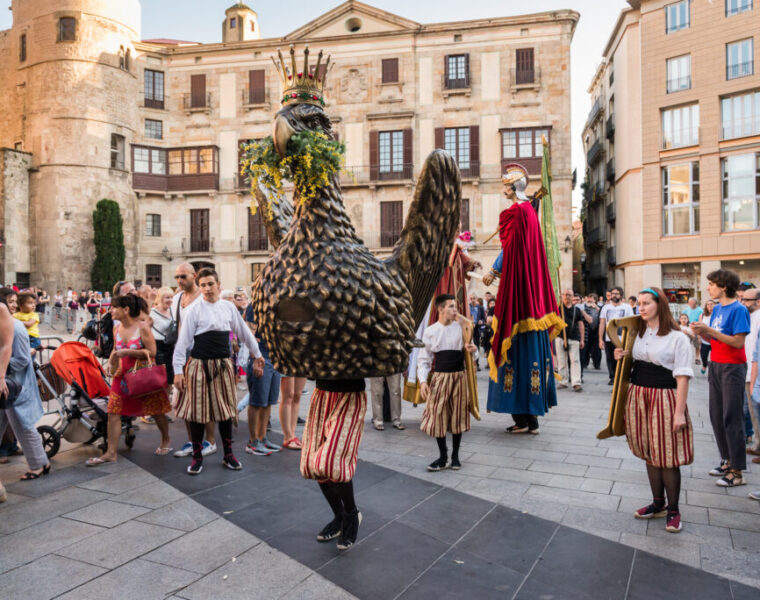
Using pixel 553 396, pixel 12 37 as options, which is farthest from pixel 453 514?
pixel 12 37

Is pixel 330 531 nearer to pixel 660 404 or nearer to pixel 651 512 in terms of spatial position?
pixel 651 512

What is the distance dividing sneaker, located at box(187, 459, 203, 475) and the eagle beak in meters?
3.34

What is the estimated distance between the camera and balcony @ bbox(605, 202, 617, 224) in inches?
1177

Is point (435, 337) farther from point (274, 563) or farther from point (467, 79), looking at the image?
point (467, 79)

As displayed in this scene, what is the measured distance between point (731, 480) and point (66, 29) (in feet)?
108

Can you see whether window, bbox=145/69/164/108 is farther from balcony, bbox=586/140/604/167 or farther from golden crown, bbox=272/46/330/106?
golden crown, bbox=272/46/330/106

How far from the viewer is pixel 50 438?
5680mm

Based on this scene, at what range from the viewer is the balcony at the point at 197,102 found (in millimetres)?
29266

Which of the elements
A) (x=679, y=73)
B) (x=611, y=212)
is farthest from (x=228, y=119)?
(x=679, y=73)

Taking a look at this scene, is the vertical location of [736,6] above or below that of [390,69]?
above

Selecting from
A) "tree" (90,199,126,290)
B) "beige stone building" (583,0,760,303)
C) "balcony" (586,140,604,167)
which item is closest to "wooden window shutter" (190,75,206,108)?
"tree" (90,199,126,290)

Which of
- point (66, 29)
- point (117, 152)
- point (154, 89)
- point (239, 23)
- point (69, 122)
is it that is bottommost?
point (117, 152)

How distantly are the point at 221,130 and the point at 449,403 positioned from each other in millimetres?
27354

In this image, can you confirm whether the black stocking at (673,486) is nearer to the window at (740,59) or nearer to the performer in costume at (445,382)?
the performer in costume at (445,382)
